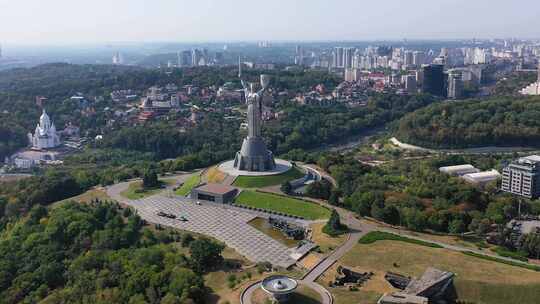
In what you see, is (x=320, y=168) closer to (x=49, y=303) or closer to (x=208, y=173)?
(x=208, y=173)

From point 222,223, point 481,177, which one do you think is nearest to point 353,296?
point 222,223

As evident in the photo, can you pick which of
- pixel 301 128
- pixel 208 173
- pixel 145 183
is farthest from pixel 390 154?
pixel 145 183

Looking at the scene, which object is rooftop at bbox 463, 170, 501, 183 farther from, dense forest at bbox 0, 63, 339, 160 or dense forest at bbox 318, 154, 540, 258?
dense forest at bbox 0, 63, 339, 160

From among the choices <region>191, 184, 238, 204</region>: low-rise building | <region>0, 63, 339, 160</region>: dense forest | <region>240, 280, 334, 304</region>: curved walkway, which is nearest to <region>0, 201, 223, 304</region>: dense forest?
<region>240, 280, 334, 304</region>: curved walkway

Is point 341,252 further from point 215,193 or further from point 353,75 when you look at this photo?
point 353,75

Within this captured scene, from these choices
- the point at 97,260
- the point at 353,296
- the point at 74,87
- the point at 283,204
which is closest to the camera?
the point at 353,296

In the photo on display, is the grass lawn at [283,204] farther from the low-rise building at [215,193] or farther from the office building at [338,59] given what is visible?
the office building at [338,59]
